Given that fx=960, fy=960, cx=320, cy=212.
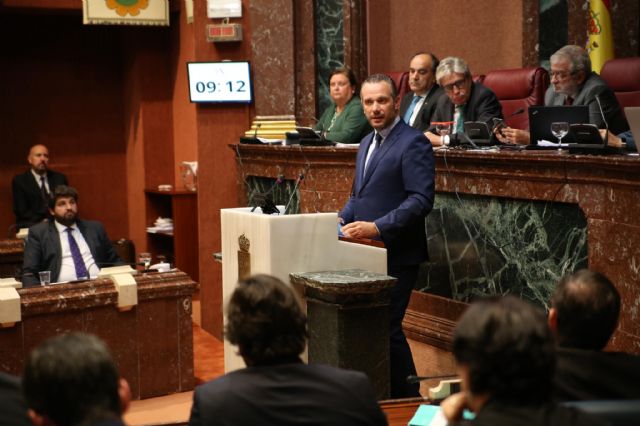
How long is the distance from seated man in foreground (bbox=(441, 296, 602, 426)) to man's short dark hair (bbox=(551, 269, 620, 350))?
433 millimetres

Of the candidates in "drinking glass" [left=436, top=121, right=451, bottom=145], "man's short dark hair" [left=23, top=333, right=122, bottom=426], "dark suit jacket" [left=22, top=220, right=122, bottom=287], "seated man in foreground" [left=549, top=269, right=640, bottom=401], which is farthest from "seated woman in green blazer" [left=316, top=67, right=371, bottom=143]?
"man's short dark hair" [left=23, top=333, right=122, bottom=426]

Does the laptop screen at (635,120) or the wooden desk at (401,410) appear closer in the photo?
the wooden desk at (401,410)

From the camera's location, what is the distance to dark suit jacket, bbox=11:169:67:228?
9.22 meters

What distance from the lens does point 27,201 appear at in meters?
9.27

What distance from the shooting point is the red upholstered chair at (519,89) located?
6230mm

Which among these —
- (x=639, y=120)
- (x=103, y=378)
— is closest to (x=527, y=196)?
(x=639, y=120)

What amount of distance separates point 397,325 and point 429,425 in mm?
1672

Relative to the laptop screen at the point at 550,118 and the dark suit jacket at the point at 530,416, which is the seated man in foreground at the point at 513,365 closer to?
the dark suit jacket at the point at 530,416

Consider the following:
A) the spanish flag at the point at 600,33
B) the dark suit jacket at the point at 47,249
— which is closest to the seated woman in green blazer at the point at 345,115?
the dark suit jacket at the point at 47,249

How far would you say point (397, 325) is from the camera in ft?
13.1

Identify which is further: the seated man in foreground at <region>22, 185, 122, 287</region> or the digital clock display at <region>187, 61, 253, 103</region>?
the digital clock display at <region>187, 61, 253, 103</region>

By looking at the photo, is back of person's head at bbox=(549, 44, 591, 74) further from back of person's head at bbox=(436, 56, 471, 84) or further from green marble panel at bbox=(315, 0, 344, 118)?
green marble panel at bbox=(315, 0, 344, 118)

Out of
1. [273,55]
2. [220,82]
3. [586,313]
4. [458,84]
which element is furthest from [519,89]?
[586,313]

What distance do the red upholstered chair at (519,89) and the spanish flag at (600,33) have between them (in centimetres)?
62
